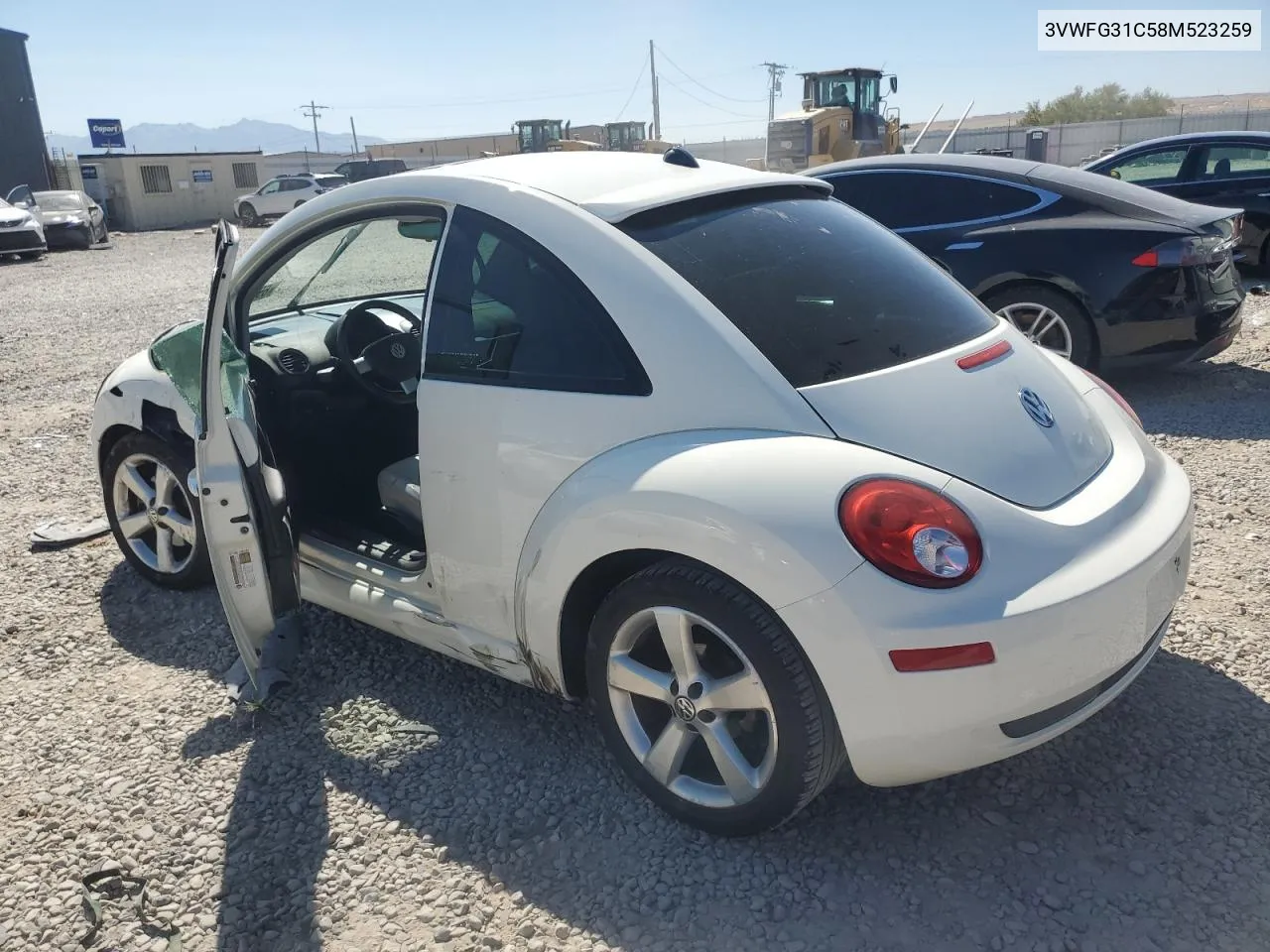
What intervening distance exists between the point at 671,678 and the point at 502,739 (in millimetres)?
803

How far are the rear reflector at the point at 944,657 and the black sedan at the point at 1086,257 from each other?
4.65 m

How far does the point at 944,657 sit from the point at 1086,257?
15.8 feet

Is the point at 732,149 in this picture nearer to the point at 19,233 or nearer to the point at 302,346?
the point at 19,233

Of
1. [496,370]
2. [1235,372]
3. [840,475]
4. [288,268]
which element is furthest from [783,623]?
[1235,372]

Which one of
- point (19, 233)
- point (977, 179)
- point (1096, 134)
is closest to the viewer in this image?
point (977, 179)

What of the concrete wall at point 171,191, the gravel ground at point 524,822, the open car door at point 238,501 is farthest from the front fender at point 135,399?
the concrete wall at point 171,191

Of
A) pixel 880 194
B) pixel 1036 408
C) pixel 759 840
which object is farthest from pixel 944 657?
pixel 880 194

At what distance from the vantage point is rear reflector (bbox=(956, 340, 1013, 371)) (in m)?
2.66

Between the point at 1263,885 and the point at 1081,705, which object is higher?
the point at 1081,705

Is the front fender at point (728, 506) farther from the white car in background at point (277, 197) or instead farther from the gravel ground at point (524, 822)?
the white car in background at point (277, 197)

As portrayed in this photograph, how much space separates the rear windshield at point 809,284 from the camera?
2.53 m

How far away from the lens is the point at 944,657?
2092mm

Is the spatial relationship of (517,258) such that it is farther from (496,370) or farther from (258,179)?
(258,179)

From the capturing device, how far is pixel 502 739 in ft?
10.0
